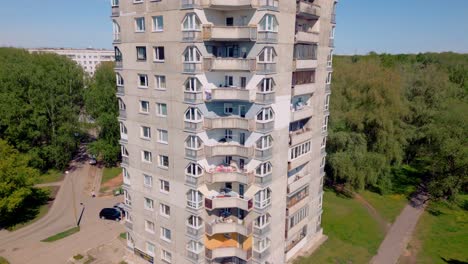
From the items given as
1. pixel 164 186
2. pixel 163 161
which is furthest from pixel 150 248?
pixel 163 161

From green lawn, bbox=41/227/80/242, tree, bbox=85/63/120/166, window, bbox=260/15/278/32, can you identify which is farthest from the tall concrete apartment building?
tree, bbox=85/63/120/166

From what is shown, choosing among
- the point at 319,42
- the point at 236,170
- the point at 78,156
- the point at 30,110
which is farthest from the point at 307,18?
the point at 78,156

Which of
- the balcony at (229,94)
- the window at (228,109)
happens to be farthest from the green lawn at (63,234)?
the balcony at (229,94)

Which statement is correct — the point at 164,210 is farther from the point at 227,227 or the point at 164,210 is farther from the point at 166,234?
the point at 227,227

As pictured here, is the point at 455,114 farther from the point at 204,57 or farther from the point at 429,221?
the point at 204,57

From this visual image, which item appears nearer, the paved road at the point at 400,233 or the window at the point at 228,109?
the window at the point at 228,109

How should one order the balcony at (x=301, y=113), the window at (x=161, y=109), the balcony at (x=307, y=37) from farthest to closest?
the balcony at (x=301, y=113), the balcony at (x=307, y=37), the window at (x=161, y=109)

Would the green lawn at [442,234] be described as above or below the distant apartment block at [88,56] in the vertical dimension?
below

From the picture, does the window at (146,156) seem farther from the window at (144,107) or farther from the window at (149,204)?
the window at (149,204)
